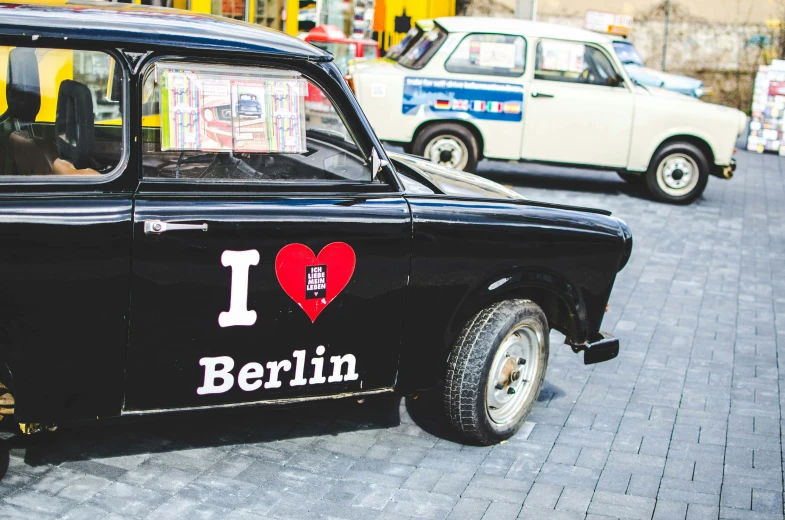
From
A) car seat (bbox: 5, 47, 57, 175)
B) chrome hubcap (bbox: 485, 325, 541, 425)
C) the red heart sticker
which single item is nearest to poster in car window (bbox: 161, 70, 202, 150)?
car seat (bbox: 5, 47, 57, 175)

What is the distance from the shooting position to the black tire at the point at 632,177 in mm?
11617

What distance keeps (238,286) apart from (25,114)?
1.05 m

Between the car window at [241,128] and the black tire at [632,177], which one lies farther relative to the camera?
the black tire at [632,177]

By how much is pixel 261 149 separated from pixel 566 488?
1.91 meters

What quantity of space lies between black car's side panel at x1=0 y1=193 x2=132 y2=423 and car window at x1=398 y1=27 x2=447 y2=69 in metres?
7.79

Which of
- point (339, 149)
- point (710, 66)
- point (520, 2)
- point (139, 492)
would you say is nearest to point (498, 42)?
point (520, 2)

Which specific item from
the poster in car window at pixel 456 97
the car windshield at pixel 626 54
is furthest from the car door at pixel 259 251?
the car windshield at pixel 626 54

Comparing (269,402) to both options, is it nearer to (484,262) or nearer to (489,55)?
(484,262)

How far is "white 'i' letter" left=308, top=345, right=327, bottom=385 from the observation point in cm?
376

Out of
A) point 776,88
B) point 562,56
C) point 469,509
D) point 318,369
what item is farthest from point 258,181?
point 776,88

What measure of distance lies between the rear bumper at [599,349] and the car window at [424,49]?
653cm

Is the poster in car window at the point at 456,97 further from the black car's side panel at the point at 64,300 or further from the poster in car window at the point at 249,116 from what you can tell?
the black car's side panel at the point at 64,300

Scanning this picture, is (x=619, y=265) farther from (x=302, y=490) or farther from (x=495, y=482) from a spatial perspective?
(x=302, y=490)

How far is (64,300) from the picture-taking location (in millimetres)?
3197
